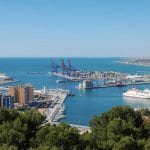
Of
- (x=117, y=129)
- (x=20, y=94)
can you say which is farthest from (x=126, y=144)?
(x=20, y=94)

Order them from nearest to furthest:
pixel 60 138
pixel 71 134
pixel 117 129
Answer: pixel 60 138
pixel 71 134
pixel 117 129

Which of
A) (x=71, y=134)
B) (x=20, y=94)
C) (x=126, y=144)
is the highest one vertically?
(x=71, y=134)

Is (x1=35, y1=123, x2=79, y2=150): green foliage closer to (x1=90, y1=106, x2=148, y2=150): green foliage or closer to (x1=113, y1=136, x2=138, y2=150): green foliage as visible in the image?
(x1=90, y1=106, x2=148, y2=150): green foliage

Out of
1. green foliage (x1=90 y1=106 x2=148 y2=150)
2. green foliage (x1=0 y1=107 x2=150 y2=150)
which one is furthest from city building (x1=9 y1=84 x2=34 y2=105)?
green foliage (x1=90 y1=106 x2=148 y2=150)

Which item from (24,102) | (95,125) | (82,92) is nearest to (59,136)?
(95,125)

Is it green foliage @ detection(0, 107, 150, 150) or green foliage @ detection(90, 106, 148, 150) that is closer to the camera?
green foliage @ detection(0, 107, 150, 150)

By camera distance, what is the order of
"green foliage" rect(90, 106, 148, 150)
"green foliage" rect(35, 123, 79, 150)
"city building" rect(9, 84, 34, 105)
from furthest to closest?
1. "city building" rect(9, 84, 34, 105)
2. "green foliage" rect(90, 106, 148, 150)
3. "green foliage" rect(35, 123, 79, 150)

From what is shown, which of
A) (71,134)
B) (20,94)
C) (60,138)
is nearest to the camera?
(60,138)

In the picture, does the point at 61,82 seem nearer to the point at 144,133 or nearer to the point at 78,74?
the point at 78,74

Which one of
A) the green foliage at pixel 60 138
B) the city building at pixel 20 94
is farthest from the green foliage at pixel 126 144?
the city building at pixel 20 94

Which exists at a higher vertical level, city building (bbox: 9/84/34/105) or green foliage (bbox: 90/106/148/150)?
green foliage (bbox: 90/106/148/150)

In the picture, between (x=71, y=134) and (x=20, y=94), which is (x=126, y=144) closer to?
(x=71, y=134)
